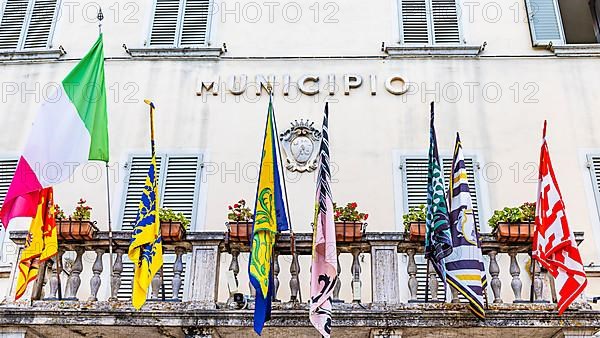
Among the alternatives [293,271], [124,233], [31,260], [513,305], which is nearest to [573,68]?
[513,305]

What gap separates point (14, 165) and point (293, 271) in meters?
5.45

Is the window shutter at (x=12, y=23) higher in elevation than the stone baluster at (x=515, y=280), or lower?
higher

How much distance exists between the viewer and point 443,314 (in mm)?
8258

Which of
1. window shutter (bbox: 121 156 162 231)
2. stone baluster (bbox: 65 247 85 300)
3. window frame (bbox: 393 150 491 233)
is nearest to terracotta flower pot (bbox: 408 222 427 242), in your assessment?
window frame (bbox: 393 150 491 233)

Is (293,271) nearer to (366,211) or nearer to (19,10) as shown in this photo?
(366,211)

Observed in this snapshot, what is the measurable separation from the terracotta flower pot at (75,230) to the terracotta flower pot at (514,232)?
5.02 metres

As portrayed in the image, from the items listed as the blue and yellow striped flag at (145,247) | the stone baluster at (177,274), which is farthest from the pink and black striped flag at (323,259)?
the blue and yellow striped flag at (145,247)

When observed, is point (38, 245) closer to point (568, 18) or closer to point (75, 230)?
point (75, 230)

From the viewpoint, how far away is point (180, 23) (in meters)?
12.7

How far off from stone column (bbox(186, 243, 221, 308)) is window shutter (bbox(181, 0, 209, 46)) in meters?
4.83

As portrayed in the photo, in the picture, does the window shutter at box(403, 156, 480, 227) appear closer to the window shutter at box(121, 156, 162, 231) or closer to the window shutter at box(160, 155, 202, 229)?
the window shutter at box(160, 155, 202, 229)

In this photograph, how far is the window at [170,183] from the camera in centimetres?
1088

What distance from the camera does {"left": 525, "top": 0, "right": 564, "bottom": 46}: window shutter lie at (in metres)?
12.1

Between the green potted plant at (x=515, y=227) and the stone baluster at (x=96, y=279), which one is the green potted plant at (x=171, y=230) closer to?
the stone baluster at (x=96, y=279)
